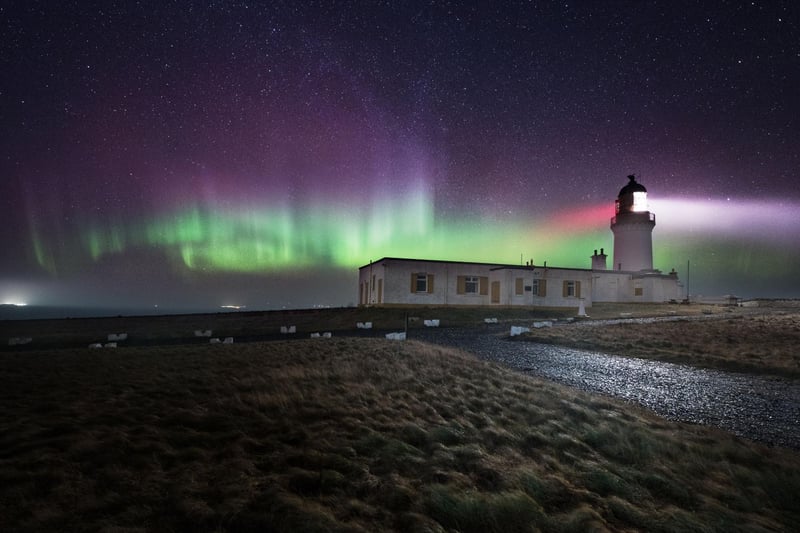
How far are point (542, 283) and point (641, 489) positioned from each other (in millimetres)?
29430

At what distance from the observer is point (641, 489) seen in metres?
3.96

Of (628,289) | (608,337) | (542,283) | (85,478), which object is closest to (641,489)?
(85,478)

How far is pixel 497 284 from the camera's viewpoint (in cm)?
2986

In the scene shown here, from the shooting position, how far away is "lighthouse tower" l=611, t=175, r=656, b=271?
44031 millimetres

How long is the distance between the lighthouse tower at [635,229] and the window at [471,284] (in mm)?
26549

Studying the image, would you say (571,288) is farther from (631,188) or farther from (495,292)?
(631,188)

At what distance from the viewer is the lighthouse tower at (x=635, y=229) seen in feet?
144

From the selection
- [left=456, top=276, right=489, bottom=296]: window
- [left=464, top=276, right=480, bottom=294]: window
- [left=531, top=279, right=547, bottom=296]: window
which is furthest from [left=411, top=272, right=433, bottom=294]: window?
[left=531, top=279, right=547, bottom=296]: window

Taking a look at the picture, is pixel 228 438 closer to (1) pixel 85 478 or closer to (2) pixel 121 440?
(2) pixel 121 440

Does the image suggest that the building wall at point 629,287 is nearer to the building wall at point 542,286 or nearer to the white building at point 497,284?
the white building at point 497,284

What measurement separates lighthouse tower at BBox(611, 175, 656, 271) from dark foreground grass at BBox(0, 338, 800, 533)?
4525 centimetres

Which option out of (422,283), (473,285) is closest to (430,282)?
(422,283)

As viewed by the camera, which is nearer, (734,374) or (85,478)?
(85,478)

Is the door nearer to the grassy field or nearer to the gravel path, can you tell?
the grassy field
